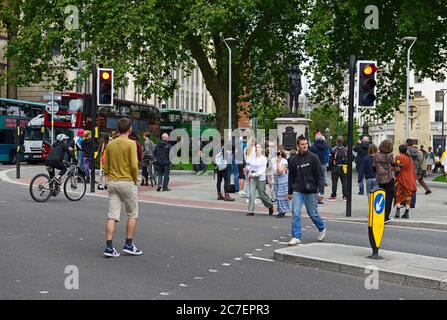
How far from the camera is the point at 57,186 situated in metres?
15.5

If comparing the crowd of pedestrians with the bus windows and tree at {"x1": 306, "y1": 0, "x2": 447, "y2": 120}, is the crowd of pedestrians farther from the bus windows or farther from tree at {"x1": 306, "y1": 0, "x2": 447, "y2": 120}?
the bus windows

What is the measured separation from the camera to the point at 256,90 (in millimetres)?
38344

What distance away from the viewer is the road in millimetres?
6574

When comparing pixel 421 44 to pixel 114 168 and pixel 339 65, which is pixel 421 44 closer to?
pixel 339 65

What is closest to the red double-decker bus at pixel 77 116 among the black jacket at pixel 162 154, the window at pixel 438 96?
the black jacket at pixel 162 154

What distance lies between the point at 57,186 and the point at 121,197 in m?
7.46

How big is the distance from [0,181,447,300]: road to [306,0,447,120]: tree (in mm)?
17386

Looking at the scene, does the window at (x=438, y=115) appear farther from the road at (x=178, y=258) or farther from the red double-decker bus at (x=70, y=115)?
the road at (x=178, y=258)

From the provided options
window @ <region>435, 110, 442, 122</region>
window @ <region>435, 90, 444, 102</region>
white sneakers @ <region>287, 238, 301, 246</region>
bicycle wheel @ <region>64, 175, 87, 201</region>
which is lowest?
white sneakers @ <region>287, 238, 301, 246</region>

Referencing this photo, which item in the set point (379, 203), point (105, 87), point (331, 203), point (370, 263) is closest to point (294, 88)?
point (331, 203)

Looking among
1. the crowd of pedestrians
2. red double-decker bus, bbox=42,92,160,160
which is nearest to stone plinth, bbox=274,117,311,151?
the crowd of pedestrians

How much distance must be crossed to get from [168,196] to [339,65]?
20.0 m

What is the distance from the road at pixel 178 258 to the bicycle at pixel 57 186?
1297mm
